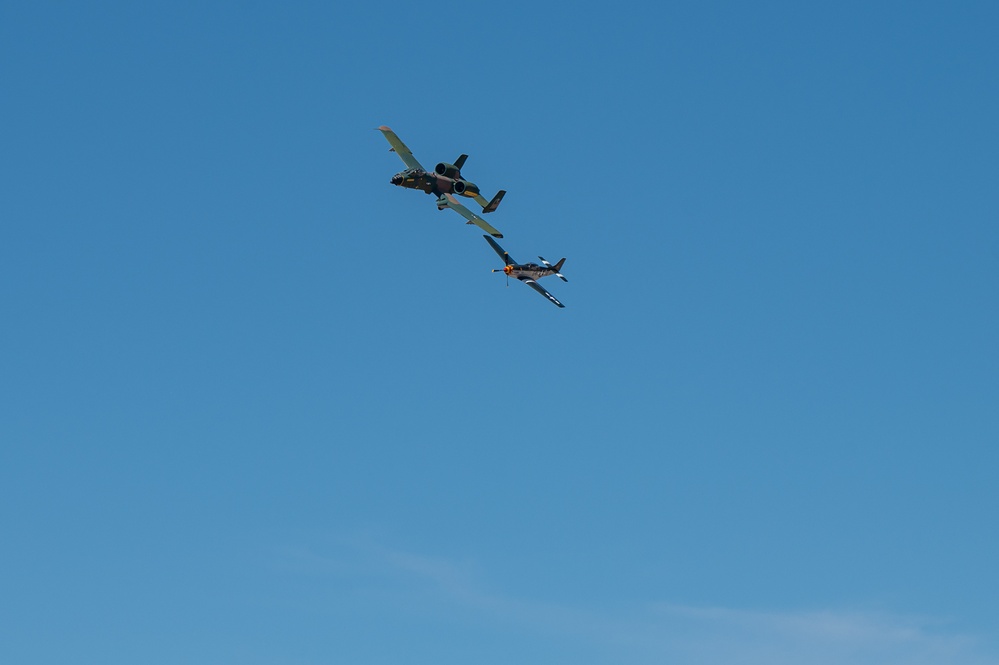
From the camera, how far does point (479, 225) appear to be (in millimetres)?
199375
